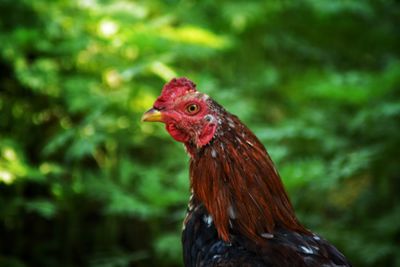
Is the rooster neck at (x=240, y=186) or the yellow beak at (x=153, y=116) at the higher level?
the yellow beak at (x=153, y=116)

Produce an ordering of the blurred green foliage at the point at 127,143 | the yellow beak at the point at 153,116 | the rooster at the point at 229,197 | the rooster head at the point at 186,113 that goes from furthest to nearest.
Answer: the blurred green foliage at the point at 127,143, the yellow beak at the point at 153,116, the rooster head at the point at 186,113, the rooster at the point at 229,197

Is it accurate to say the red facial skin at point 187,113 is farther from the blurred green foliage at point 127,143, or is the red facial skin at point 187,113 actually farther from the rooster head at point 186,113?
the blurred green foliage at point 127,143

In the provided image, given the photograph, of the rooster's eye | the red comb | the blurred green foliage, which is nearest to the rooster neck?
the rooster's eye

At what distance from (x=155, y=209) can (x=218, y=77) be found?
8.51 feet

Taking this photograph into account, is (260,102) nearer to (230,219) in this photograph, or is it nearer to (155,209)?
(155,209)

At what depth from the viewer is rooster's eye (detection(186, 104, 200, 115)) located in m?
2.83

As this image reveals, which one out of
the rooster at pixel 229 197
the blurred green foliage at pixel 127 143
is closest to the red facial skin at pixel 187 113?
the rooster at pixel 229 197

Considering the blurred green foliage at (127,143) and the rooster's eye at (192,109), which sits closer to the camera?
the rooster's eye at (192,109)

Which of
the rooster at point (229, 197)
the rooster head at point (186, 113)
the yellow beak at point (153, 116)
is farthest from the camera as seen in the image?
the yellow beak at point (153, 116)

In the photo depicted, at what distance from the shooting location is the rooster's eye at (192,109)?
9.28ft

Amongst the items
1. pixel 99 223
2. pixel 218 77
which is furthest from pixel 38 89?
pixel 218 77

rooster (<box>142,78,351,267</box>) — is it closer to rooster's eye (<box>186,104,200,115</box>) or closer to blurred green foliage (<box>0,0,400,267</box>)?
rooster's eye (<box>186,104,200,115</box>)

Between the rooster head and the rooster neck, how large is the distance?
56 millimetres

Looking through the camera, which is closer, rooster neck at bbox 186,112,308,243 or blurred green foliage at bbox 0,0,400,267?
rooster neck at bbox 186,112,308,243
